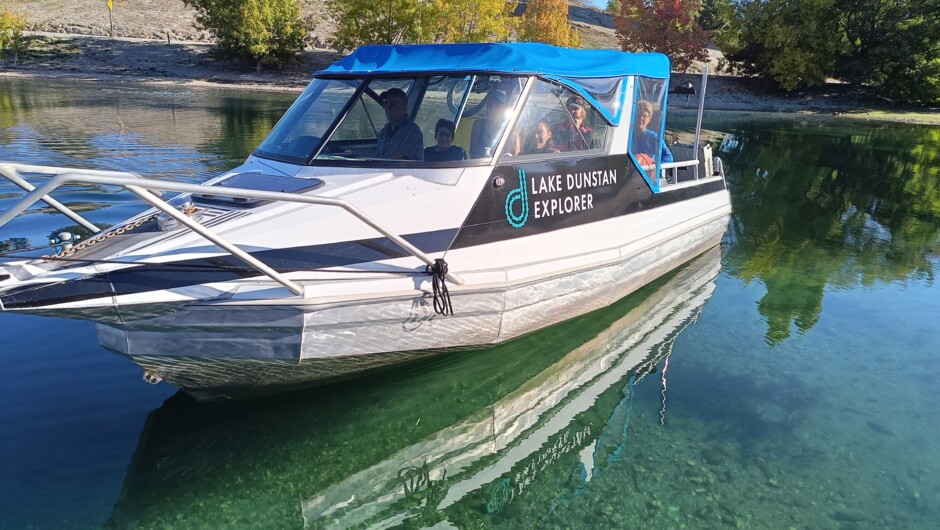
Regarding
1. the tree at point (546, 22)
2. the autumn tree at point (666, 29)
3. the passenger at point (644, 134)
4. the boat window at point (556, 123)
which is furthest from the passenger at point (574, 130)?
the autumn tree at point (666, 29)

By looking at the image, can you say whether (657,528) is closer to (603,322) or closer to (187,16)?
(603,322)

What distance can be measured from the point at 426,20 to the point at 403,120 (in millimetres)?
39786

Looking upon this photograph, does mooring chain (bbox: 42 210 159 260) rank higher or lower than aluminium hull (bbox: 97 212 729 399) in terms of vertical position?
higher

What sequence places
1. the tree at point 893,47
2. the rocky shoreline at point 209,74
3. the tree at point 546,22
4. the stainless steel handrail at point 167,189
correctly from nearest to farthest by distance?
the stainless steel handrail at point 167,189 → the tree at point 893,47 → the rocky shoreline at point 209,74 → the tree at point 546,22

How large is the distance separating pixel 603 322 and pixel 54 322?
17.7ft

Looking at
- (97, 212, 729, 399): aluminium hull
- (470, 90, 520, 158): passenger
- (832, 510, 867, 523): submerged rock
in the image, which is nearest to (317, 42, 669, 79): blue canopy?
(470, 90, 520, 158): passenger

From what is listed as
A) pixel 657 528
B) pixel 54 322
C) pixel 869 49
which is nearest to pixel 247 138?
pixel 54 322

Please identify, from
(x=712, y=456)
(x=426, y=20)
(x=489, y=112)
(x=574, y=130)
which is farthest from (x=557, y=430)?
(x=426, y=20)

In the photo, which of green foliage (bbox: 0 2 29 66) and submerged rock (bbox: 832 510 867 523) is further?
green foliage (bbox: 0 2 29 66)

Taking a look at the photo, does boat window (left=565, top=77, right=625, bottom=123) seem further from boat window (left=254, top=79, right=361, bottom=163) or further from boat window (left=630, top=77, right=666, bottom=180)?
boat window (left=254, top=79, right=361, bottom=163)

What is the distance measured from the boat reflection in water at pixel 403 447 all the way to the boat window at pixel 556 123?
1870 millimetres

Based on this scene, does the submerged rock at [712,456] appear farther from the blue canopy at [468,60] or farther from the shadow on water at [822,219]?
the blue canopy at [468,60]

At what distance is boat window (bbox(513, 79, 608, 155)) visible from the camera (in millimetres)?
5680

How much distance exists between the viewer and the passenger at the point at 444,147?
538 centimetres
